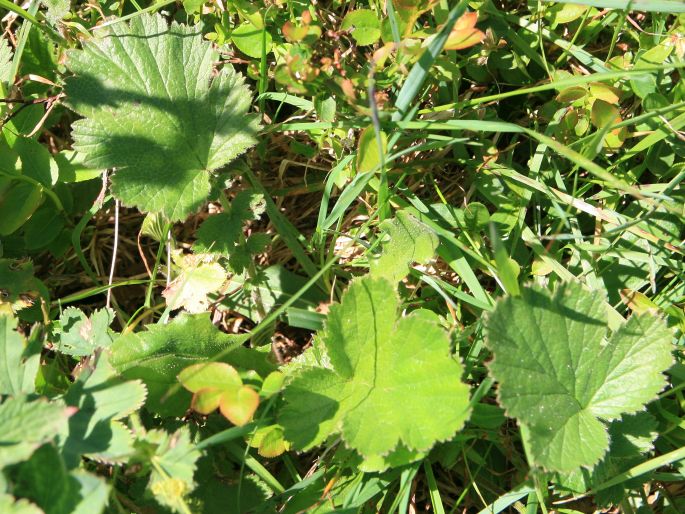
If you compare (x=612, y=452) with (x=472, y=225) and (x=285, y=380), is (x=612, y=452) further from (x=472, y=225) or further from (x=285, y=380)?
(x=285, y=380)

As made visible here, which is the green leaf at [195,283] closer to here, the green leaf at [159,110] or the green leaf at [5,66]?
the green leaf at [159,110]

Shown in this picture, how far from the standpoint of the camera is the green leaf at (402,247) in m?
2.07

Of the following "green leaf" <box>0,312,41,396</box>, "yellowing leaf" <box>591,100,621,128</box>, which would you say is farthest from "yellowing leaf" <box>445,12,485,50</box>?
"green leaf" <box>0,312,41,396</box>

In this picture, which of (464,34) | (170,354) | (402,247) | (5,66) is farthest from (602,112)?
(5,66)

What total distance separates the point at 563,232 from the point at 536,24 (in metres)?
0.70

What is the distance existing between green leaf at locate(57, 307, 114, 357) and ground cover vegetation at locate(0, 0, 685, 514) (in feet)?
0.03

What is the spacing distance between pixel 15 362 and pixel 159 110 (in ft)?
2.75

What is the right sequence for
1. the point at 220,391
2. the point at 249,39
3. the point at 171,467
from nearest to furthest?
the point at 171,467 → the point at 220,391 → the point at 249,39

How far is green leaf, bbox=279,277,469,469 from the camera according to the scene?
1777 millimetres

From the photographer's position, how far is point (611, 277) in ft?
7.35

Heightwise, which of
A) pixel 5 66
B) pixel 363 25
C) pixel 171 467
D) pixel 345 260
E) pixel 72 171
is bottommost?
pixel 171 467

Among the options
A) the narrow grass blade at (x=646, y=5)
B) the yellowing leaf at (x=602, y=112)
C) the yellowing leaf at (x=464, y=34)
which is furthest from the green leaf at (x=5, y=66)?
the yellowing leaf at (x=602, y=112)

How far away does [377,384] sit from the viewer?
1879 millimetres

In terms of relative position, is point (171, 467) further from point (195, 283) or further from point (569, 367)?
point (569, 367)
